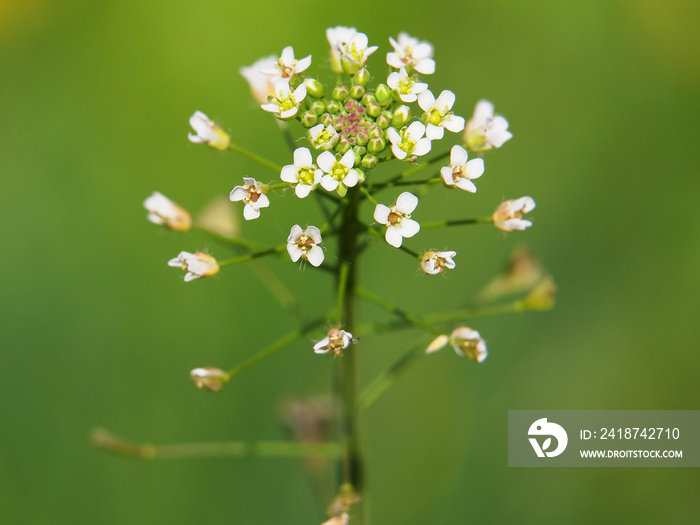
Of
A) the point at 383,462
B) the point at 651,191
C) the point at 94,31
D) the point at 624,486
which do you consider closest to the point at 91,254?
the point at 94,31

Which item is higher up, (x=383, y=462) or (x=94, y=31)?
(x=94, y=31)

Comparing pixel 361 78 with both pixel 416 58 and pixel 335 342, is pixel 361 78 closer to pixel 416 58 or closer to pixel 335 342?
pixel 416 58

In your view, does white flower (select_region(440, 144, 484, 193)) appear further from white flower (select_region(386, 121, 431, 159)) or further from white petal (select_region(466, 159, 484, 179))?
white flower (select_region(386, 121, 431, 159))

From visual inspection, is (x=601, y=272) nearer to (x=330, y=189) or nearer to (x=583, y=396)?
(x=583, y=396)

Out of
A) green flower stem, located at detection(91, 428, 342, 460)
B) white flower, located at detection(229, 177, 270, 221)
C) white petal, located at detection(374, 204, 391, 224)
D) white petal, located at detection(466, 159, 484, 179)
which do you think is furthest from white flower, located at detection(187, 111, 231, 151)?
green flower stem, located at detection(91, 428, 342, 460)

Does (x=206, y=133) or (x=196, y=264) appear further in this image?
(x=206, y=133)

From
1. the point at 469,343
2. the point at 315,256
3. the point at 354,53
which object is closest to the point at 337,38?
the point at 354,53
